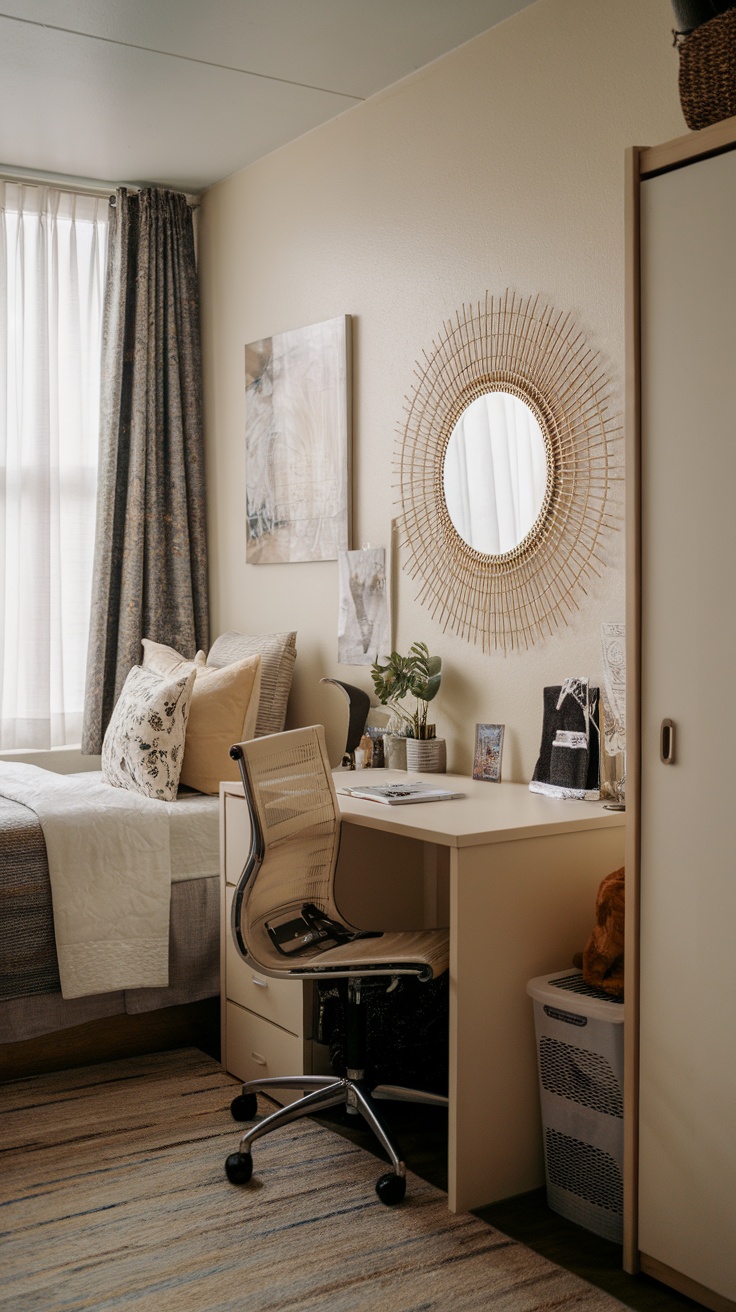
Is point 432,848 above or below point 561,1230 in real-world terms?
above

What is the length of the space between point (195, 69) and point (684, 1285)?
315 cm

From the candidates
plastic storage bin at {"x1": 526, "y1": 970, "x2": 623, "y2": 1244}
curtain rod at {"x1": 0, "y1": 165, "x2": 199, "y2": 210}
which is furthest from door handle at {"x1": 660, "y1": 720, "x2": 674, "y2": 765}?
curtain rod at {"x1": 0, "y1": 165, "x2": 199, "y2": 210}

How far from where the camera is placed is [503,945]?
2.27 metres

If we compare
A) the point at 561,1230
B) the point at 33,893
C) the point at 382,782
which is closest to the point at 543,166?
the point at 382,782

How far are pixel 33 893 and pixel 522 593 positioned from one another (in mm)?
1405

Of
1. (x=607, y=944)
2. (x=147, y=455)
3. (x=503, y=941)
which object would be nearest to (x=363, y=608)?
(x=147, y=455)

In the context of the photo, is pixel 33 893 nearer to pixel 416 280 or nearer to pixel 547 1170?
pixel 547 1170

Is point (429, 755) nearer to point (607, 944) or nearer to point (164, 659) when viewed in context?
point (607, 944)

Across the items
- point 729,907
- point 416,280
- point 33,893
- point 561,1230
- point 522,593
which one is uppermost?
point 416,280

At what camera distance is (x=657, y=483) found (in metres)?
1.94

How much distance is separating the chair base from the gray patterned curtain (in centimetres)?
201

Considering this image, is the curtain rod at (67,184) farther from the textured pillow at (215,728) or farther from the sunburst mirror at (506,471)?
the textured pillow at (215,728)

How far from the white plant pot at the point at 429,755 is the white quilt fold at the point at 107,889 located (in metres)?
0.68

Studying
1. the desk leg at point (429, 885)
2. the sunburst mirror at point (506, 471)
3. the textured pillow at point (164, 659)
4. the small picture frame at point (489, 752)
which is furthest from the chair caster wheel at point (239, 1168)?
the textured pillow at point (164, 659)
